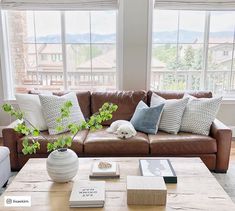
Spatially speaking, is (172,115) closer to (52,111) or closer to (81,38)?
(52,111)

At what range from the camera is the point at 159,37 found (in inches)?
150

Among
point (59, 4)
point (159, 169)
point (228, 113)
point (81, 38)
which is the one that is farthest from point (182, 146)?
point (59, 4)

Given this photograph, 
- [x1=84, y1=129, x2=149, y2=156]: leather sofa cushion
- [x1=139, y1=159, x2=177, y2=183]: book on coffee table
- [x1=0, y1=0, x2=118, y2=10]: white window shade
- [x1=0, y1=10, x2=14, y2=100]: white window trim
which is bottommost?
[x1=84, y1=129, x2=149, y2=156]: leather sofa cushion

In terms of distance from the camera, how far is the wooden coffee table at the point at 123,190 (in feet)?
5.22

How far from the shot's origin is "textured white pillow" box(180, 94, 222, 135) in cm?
289


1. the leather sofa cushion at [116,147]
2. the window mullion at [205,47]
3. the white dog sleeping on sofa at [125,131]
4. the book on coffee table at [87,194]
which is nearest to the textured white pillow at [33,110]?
the leather sofa cushion at [116,147]

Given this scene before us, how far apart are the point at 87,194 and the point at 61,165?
273 millimetres

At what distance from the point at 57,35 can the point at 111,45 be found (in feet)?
2.64

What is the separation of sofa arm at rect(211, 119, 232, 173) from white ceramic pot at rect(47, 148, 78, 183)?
165 centimetres

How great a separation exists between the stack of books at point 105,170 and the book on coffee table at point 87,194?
Answer: 13cm

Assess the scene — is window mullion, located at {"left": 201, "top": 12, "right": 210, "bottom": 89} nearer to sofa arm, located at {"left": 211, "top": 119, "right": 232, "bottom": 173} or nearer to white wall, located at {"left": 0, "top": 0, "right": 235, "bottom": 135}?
white wall, located at {"left": 0, "top": 0, "right": 235, "bottom": 135}

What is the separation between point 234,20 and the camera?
12.4 feet

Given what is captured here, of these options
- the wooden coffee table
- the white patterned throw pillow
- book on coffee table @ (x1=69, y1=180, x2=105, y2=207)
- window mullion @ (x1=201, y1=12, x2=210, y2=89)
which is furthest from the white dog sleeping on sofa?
window mullion @ (x1=201, y1=12, x2=210, y2=89)

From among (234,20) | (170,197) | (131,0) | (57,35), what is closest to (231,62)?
(234,20)
